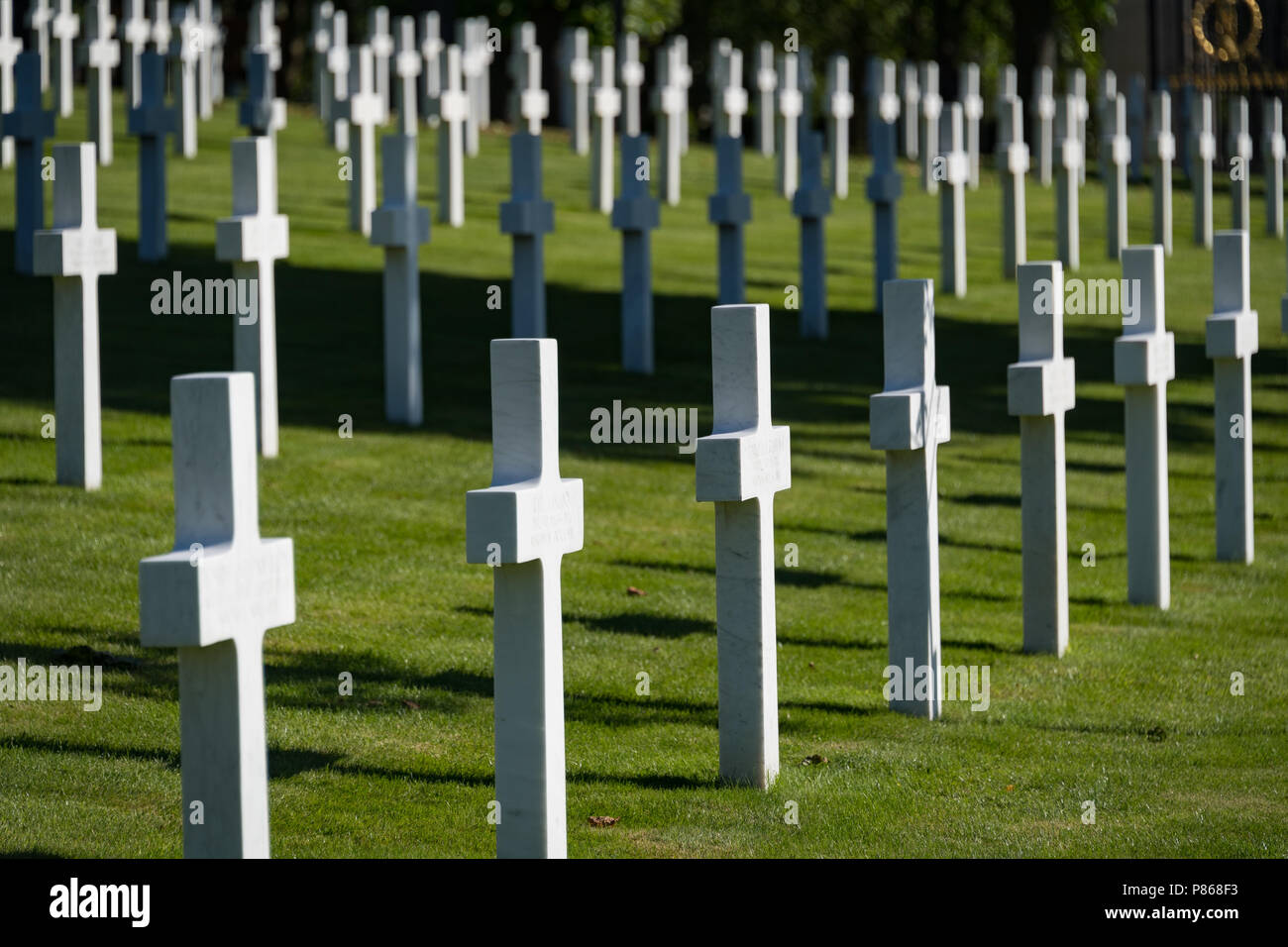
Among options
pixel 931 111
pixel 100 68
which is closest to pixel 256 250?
pixel 100 68

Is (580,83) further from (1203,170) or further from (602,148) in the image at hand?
(1203,170)

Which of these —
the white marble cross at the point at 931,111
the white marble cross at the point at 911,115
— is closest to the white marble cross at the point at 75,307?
the white marble cross at the point at 931,111

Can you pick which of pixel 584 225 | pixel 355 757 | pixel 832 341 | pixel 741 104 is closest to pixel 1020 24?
pixel 741 104

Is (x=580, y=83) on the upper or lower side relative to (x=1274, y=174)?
upper

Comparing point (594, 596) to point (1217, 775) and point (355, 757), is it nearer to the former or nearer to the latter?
point (355, 757)

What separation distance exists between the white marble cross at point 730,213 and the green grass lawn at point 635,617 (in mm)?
483

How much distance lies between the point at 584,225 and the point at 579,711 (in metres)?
13.5

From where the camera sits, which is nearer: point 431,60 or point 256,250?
point 256,250

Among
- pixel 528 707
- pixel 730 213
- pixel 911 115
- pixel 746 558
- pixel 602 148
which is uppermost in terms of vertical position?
pixel 911 115

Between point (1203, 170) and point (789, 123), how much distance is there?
5016mm

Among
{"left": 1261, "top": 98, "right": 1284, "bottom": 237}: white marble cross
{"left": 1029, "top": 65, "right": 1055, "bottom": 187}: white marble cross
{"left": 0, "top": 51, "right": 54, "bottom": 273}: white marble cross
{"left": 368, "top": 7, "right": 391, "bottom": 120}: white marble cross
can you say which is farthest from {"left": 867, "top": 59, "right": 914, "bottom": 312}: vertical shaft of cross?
{"left": 0, "top": 51, "right": 54, "bottom": 273}: white marble cross

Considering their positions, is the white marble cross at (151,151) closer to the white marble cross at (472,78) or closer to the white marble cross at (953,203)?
the white marble cross at (472,78)

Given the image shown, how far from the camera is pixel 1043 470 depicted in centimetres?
780

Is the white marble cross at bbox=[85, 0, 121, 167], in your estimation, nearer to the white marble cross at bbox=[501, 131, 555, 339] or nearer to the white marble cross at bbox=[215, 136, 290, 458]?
the white marble cross at bbox=[501, 131, 555, 339]
